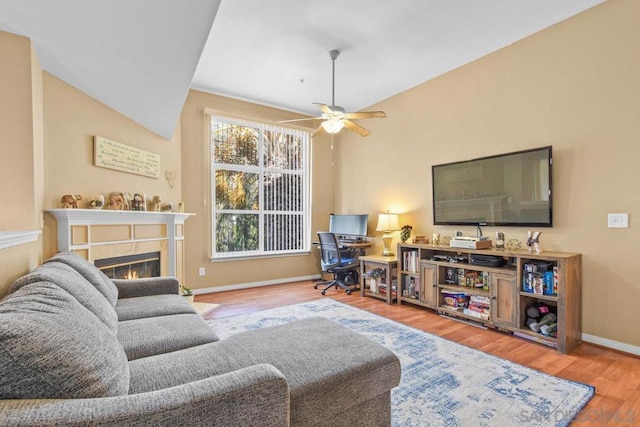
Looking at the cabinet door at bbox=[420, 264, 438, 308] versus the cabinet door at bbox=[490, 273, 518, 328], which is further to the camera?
the cabinet door at bbox=[420, 264, 438, 308]

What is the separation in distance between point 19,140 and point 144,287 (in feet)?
4.44

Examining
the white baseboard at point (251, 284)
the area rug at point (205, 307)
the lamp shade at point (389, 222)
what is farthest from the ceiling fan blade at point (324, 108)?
the white baseboard at point (251, 284)

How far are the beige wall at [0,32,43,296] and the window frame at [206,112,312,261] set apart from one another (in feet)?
8.42

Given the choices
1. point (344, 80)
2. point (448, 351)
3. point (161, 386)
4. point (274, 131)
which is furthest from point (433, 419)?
point (274, 131)

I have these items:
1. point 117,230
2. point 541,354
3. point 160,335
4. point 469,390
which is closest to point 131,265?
point 117,230

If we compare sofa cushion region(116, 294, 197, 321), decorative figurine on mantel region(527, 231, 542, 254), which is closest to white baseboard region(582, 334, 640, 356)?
decorative figurine on mantel region(527, 231, 542, 254)

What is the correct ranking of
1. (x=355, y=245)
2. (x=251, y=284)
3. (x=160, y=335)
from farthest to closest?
1. (x=251, y=284)
2. (x=355, y=245)
3. (x=160, y=335)

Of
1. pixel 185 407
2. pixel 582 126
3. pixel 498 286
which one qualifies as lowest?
pixel 498 286

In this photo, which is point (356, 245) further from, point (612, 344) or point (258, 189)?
point (612, 344)

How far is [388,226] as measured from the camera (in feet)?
14.9

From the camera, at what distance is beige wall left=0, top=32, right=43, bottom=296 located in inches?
78.5

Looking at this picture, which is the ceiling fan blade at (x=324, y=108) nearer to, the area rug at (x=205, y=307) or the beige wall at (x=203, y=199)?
the beige wall at (x=203, y=199)

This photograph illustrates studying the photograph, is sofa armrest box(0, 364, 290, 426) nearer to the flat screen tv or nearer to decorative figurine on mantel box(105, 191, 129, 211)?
decorative figurine on mantel box(105, 191, 129, 211)

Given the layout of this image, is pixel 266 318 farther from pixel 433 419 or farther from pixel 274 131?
pixel 274 131
